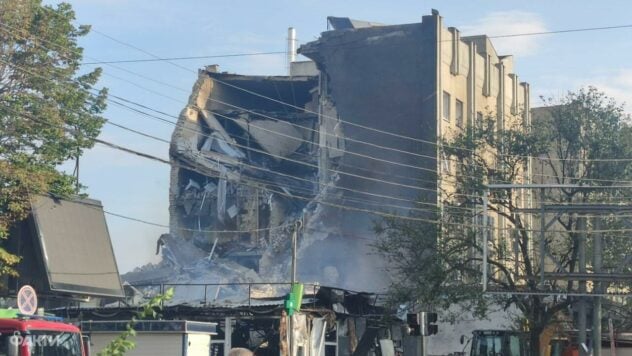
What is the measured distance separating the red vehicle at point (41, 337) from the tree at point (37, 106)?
32.8 feet

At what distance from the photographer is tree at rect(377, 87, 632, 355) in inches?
1355

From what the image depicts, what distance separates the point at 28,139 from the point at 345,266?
25779mm

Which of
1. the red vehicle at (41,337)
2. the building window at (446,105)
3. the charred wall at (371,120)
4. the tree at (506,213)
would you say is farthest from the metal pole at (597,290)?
the building window at (446,105)

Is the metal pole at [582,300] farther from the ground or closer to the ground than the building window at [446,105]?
closer to the ground

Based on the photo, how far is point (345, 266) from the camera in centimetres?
4981

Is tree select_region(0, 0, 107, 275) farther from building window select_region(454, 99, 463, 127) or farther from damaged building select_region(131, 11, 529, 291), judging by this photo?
building window select_region(454, 99, 463, 127)

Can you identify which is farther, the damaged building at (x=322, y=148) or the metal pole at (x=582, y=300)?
the damaged building at (x=322, y=148)

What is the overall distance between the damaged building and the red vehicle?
3112 cm

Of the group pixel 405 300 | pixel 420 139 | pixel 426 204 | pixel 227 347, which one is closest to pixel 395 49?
pixel 420 139

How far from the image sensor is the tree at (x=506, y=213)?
113ft

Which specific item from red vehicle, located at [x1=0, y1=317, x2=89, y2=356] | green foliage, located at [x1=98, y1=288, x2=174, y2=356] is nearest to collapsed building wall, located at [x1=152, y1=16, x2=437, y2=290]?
red vehicle, located at [x1=0, y1=317, x2=89, y2=356]

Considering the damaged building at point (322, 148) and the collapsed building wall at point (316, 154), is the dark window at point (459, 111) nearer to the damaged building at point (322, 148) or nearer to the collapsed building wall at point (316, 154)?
the damaged building at point (322, 148)

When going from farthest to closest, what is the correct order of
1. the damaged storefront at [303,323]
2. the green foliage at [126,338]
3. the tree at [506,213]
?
the tree at [506,213] → the damaged storefront at [303,323] → the green foliage at [126,338]

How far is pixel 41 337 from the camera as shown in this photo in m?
15.2
